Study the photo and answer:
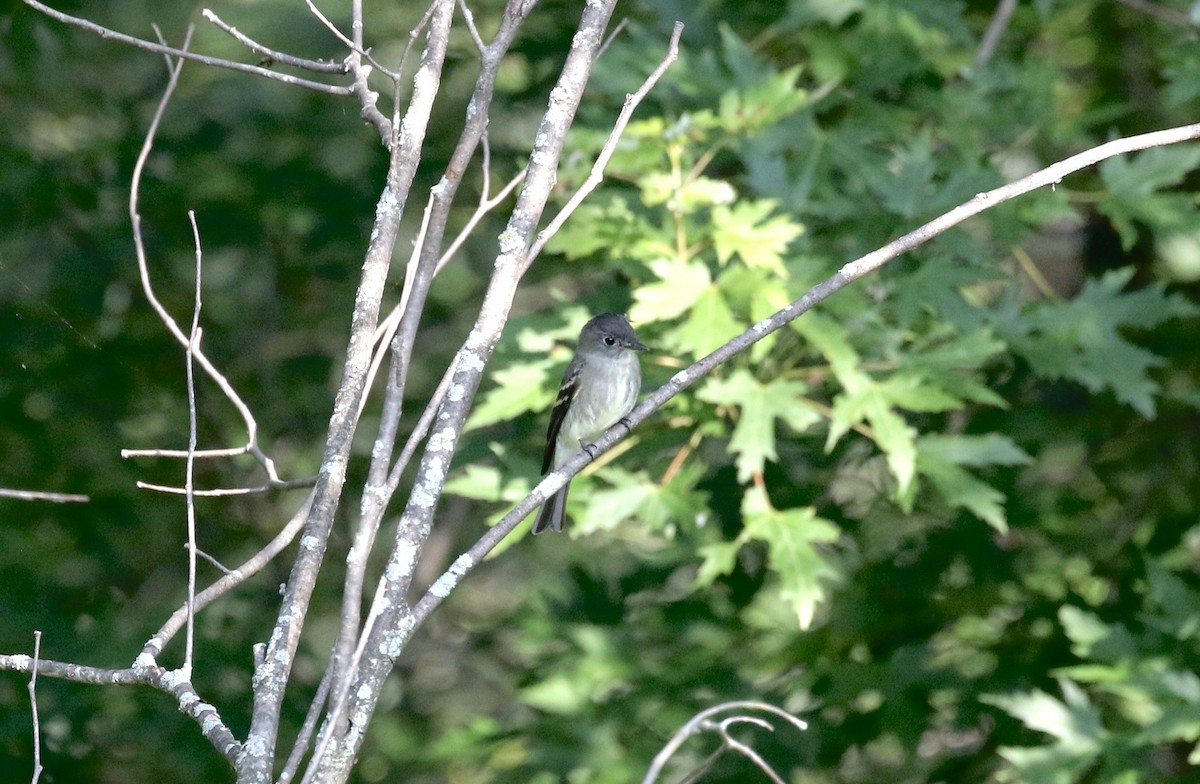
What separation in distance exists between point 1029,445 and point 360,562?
3.75 metres

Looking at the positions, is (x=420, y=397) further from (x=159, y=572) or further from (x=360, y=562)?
(x=360, y=562)

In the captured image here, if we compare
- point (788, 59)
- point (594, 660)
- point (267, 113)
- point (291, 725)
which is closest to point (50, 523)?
point (291, 725)

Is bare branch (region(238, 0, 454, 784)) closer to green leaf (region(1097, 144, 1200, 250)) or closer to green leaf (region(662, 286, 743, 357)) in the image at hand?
green leaf (region(662, 286, 743, 357))

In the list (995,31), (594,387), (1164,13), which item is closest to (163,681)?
(594,387)

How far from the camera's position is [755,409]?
152 inches

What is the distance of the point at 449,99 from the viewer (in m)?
5.57

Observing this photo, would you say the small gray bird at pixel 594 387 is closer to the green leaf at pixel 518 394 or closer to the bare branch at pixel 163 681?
the green leaf at pixel 518 394

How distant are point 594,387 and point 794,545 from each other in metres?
1.13

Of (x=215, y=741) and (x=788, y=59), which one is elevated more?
(x=788, y=59)

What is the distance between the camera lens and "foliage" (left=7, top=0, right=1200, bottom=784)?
4062 millimetres

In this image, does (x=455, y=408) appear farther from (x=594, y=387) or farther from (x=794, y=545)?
(x=594, y=387)

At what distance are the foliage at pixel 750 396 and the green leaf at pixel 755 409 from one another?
1 cm

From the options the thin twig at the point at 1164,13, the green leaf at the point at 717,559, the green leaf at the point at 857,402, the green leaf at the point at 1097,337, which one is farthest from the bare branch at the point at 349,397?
the thin twig at the point at 1164,13

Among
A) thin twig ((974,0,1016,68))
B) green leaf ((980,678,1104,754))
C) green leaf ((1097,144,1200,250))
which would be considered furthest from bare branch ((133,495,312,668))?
thin twig ((974,0,1016,68))
